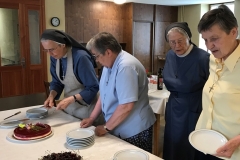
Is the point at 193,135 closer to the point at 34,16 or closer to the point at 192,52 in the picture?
the point at 192,52

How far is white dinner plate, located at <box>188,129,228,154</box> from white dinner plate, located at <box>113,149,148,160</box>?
25cm

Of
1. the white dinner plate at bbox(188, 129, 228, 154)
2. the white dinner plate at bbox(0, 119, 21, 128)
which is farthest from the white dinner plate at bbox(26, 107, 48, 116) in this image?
the white dinner plate at bbox(188, 129, 228, 154)

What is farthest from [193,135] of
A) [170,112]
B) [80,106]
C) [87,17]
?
[87,17]

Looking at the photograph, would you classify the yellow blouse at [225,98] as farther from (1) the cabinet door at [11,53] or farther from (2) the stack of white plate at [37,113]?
(1) the cabinet door at [11,53]

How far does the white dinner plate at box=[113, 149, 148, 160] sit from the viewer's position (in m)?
1.18

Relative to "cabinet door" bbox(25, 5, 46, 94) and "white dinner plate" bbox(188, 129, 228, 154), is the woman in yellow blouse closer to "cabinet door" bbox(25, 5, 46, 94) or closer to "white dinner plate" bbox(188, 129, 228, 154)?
"white dinner plate" bbox(188, 129, 228, 154)

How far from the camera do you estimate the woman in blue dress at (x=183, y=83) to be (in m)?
1.92

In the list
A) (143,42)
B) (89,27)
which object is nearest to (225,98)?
(89,27)

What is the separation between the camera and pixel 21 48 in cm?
493

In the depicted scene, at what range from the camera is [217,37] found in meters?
1.19

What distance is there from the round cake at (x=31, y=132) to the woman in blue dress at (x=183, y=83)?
1.03m

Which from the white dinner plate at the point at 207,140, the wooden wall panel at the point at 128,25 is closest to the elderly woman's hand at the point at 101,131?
the white dinner plate at the point at 207,140

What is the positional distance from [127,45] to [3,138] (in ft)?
18.2

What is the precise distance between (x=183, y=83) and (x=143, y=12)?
5.18 metres
